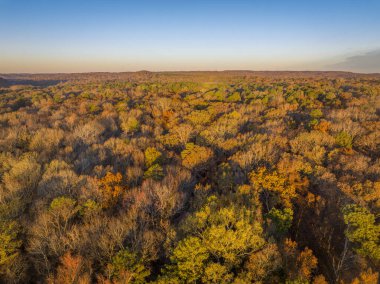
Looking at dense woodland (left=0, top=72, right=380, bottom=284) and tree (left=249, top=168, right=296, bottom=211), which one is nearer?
dense woodland (left=0, top=72, right=380, bottom=284)

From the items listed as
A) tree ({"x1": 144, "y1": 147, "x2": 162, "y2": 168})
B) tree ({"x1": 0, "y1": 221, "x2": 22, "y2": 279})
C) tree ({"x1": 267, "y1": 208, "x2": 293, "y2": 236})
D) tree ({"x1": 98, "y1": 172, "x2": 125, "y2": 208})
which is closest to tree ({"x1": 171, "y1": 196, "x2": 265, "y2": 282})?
tree ({"x1": 267, "y1": 208, "x2": 293, "y2": 236})

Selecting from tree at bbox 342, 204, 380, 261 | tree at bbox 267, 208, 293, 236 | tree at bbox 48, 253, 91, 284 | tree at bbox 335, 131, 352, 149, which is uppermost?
tree at bbox 335, 131, 352, 149

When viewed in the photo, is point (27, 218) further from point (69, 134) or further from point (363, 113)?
point (363, 113)

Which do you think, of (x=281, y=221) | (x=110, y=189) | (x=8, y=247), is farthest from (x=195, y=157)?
(x=8, y=247)

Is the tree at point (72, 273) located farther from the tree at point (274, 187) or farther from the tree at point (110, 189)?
the tree at point (274, 187)

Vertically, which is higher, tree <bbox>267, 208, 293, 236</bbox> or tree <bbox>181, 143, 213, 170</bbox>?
tree <bbox>181, 143, 213, 170</bbox>

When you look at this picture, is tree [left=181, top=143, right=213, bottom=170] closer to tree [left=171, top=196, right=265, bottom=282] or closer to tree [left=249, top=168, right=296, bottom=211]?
tree [left=249, top=168, right=296, bottom=211]

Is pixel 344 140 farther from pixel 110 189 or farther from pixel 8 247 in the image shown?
pixel 8 247


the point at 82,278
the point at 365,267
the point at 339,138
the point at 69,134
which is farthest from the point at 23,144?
the point at 339,138

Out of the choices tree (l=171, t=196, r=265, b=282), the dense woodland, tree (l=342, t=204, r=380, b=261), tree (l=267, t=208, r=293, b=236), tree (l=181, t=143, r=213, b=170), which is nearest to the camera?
tree (l=171, t=196, r=265, b=282)
